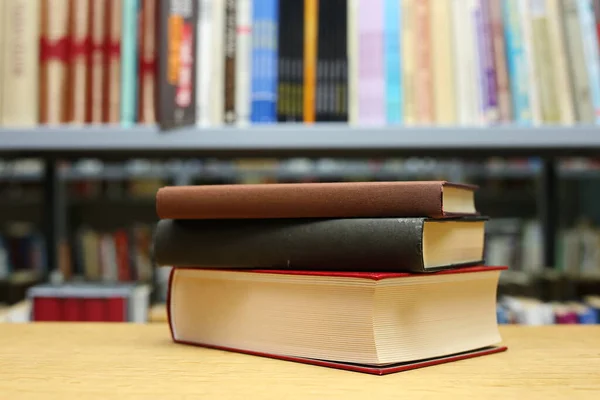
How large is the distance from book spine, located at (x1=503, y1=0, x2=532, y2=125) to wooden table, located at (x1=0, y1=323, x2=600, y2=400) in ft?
1.47

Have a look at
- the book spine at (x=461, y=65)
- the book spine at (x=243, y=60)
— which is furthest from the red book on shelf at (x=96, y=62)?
the book spine at (x=461, y=65)

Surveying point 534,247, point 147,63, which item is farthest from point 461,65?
point 534,247

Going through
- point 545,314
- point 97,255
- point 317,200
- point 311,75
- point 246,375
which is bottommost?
point 97,255

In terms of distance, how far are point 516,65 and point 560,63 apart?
0.07 meters

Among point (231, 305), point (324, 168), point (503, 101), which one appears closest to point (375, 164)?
point (324, 168)

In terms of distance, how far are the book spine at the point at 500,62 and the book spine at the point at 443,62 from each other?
0.07 m

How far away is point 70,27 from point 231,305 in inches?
26.8

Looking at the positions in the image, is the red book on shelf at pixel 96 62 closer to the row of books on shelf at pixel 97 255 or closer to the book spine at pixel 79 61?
the book spine at pixel 79 61

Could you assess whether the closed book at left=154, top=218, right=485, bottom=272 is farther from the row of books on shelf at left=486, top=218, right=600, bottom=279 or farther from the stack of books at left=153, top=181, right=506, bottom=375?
the row of books on shelf at left=486, top=218, right=600, bottom=279

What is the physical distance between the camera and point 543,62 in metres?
0.99

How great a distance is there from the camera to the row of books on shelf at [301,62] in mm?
963

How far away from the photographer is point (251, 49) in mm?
994

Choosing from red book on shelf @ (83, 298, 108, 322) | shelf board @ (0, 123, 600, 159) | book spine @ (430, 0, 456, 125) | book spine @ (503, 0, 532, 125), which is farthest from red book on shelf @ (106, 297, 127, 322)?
book spine @ (503, 0, 532, 125)

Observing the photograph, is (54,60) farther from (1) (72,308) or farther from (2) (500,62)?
(2) (500,62)
